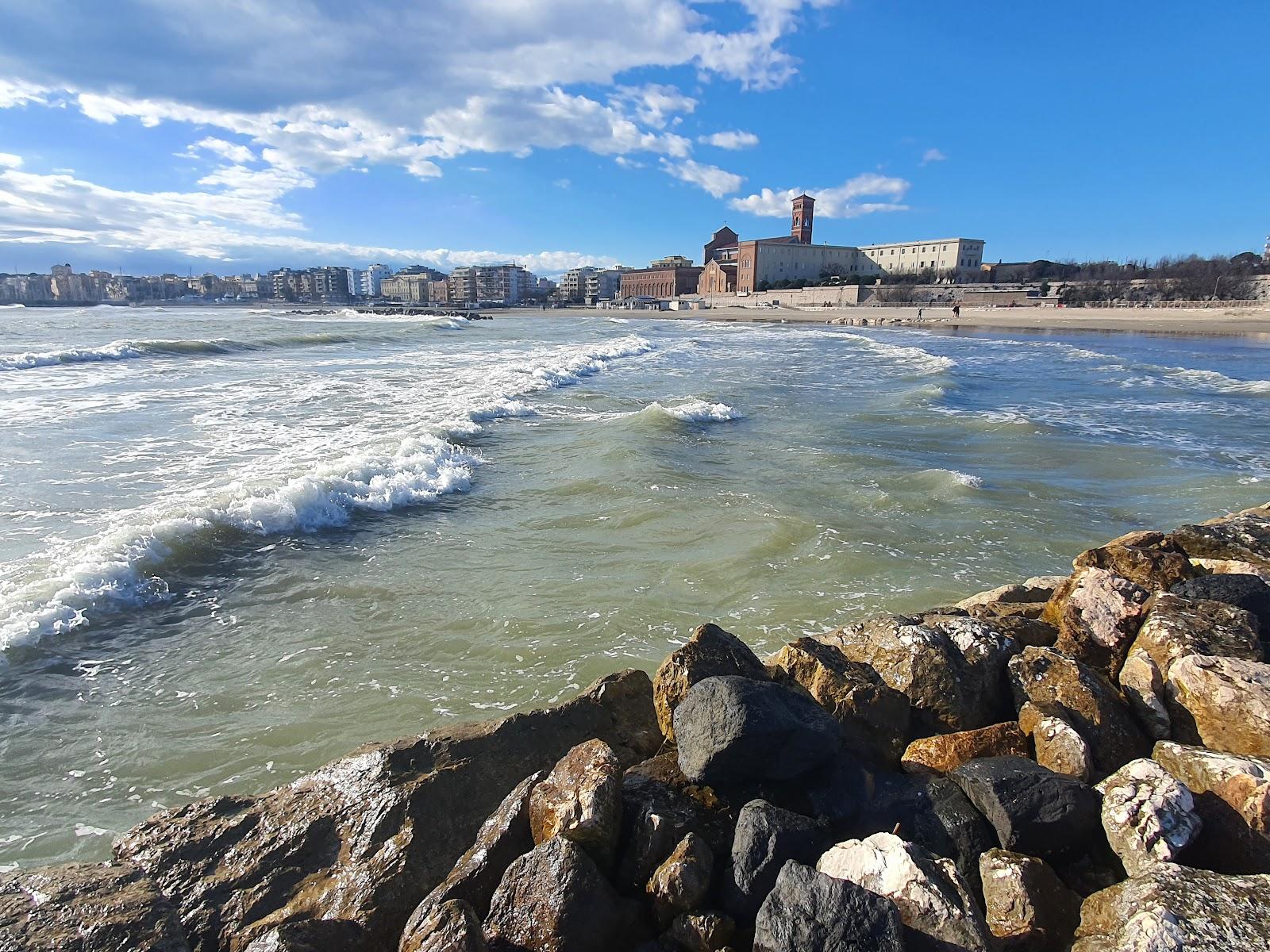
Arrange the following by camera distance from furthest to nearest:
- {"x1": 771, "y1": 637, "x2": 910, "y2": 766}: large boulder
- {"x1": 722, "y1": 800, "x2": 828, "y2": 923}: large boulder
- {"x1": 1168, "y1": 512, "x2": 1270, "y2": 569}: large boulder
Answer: {"x1": 1168, "y1": 512, "x2": 1270, "y2": 569}: large boulder
{"x1": 771, "y1": 637, "x2": 910, "y2": 766}: large boulder
{"x1": 722, "y1": 800, "x2": 828, "y2": 923}: large boulder

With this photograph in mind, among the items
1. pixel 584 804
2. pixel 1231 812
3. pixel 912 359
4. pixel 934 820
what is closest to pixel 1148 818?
pixel 1231 812

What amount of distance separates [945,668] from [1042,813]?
0.99 m

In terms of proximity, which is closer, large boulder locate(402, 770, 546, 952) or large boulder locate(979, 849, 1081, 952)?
large boulder locate(979, 849, 1081, 952)

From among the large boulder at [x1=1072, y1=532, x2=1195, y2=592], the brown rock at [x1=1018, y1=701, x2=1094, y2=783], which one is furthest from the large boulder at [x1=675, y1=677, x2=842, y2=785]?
the large boulder at [x1=1072, y1=532, x2=1195, y2=592]

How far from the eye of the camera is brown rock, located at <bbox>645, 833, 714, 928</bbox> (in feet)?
8.18

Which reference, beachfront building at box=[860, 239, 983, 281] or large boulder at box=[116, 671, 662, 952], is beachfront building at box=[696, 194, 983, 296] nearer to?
beachfront building at box=[860, 239, 983, 281]

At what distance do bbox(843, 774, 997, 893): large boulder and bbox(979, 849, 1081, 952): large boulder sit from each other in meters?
0.13

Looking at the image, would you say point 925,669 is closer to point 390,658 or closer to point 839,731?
point 839,731

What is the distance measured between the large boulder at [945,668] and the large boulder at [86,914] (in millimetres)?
3435

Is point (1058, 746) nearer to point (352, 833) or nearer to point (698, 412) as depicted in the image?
point (352, 833)

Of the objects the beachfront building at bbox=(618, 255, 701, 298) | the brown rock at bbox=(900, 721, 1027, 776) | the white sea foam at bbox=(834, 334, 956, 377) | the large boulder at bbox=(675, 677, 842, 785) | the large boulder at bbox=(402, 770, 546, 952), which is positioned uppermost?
the beachfront building at bbox=(618, 255, 701, 298)

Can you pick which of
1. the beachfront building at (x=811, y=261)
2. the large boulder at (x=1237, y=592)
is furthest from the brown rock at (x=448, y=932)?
the beachfront building at (x=811, y=261)

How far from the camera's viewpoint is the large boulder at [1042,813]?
8.95 feet

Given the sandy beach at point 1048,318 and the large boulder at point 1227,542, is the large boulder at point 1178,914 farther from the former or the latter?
the sandy beach at point 1048,318
